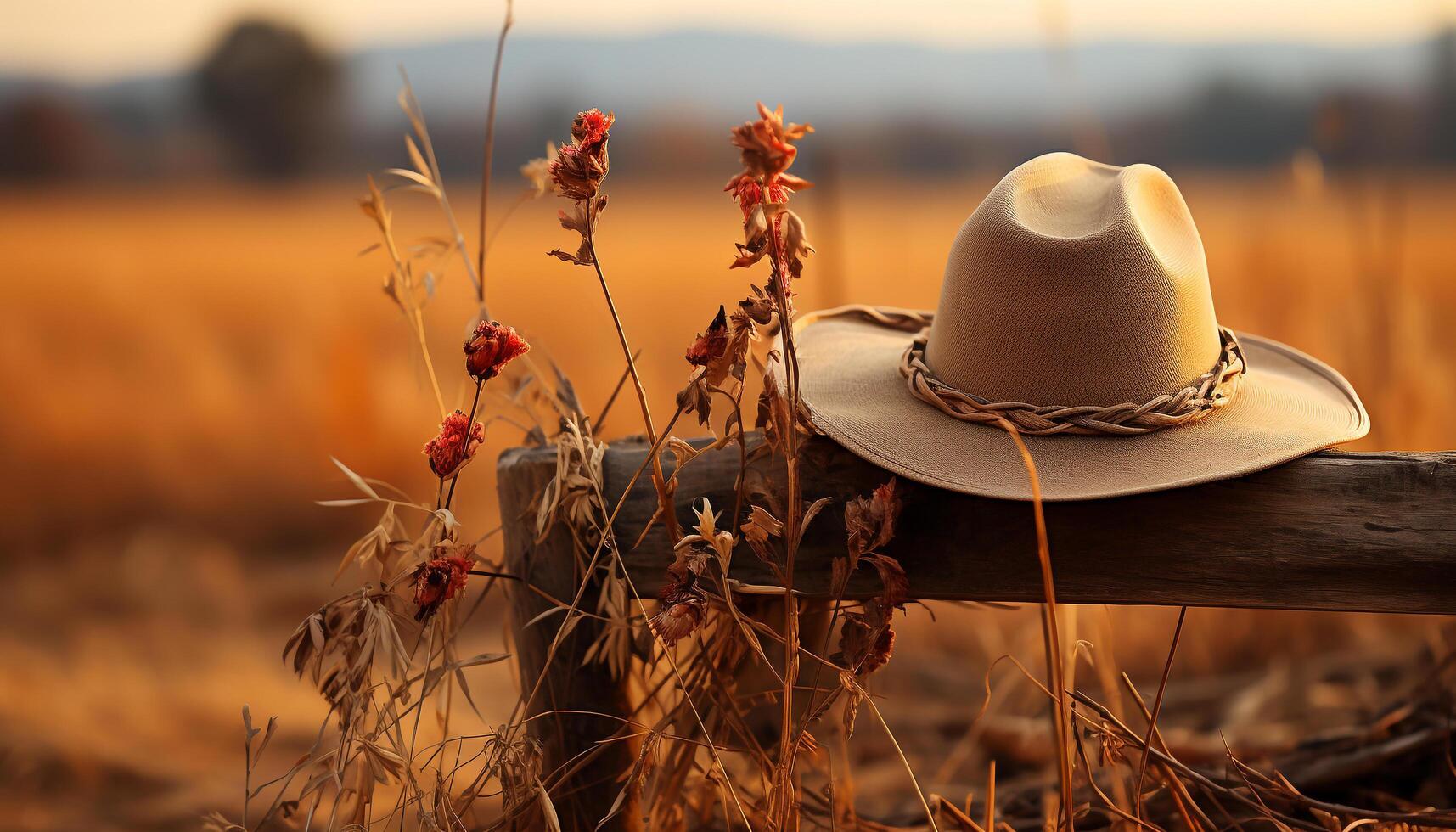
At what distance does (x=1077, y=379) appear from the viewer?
998 millimetres

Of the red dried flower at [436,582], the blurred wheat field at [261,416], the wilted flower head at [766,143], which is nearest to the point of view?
the wilted flower head at [766,143]

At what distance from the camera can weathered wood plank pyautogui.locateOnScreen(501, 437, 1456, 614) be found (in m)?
0.95

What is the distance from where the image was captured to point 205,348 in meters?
6.61

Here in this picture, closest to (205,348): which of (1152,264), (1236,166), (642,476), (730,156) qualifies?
(642,476)

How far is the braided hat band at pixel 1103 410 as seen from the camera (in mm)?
975

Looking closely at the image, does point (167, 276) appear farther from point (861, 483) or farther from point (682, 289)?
point (861, 483)

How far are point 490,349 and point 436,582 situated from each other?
0.25m

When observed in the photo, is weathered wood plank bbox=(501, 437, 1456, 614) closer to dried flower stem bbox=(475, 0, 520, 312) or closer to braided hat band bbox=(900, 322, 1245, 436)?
braided hat band bbox=(900, 322, 1245, 436)

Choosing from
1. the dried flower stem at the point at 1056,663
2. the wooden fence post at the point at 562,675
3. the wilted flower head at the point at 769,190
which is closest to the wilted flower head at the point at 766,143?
the wilted flower head at the point at 769,190

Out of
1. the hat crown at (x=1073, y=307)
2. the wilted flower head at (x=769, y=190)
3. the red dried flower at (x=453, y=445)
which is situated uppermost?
the wilted flower head at (x=769, y=190)

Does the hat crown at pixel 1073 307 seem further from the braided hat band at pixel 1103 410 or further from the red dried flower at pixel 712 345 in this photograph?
the red dried flower at pixel 712 345

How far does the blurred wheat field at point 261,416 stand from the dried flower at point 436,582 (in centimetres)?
39

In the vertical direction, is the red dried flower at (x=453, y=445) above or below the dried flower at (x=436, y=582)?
above

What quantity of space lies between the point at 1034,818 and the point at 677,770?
0.76 metres
